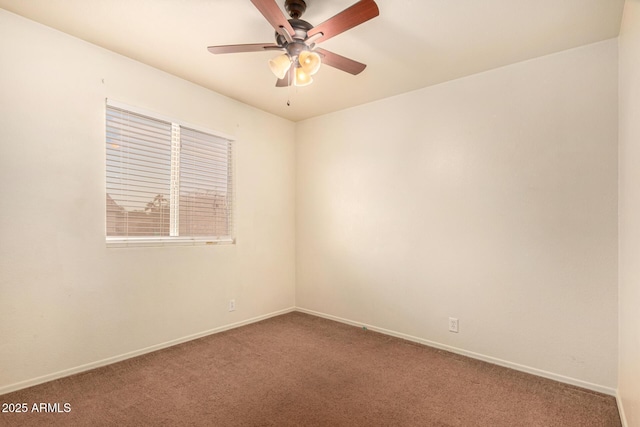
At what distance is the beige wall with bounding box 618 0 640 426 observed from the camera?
5.24 feet

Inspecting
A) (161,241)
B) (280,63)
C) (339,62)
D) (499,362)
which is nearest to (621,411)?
(499,362)

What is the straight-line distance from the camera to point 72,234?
7.80 feet

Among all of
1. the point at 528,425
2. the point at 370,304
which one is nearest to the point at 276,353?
the point at 370,304

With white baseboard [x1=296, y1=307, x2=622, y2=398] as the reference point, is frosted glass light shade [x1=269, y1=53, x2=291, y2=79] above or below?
above

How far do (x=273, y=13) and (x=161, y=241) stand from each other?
7.28 feet

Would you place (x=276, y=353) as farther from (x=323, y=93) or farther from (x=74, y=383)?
(x=323, y=93)

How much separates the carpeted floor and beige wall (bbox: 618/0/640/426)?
0.43 metres

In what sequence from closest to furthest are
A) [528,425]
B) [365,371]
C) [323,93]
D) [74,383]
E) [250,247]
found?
[528,425] < [74,383] < [365,371] < [323,93] < [250,247]

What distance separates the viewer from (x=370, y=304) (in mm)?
3520

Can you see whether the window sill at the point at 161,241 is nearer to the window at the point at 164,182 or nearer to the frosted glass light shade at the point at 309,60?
the window at the point at 164,182

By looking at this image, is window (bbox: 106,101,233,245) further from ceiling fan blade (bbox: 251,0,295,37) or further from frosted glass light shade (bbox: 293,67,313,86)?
ceiling fan blade (bbox: 251,0,295,37)

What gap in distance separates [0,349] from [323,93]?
3.33 metres

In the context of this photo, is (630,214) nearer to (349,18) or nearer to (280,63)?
(349,18)

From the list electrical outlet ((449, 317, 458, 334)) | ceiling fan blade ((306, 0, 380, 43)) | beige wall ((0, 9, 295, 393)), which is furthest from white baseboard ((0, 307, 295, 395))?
ceiling fan blade ((306, 0, 380, 43))
